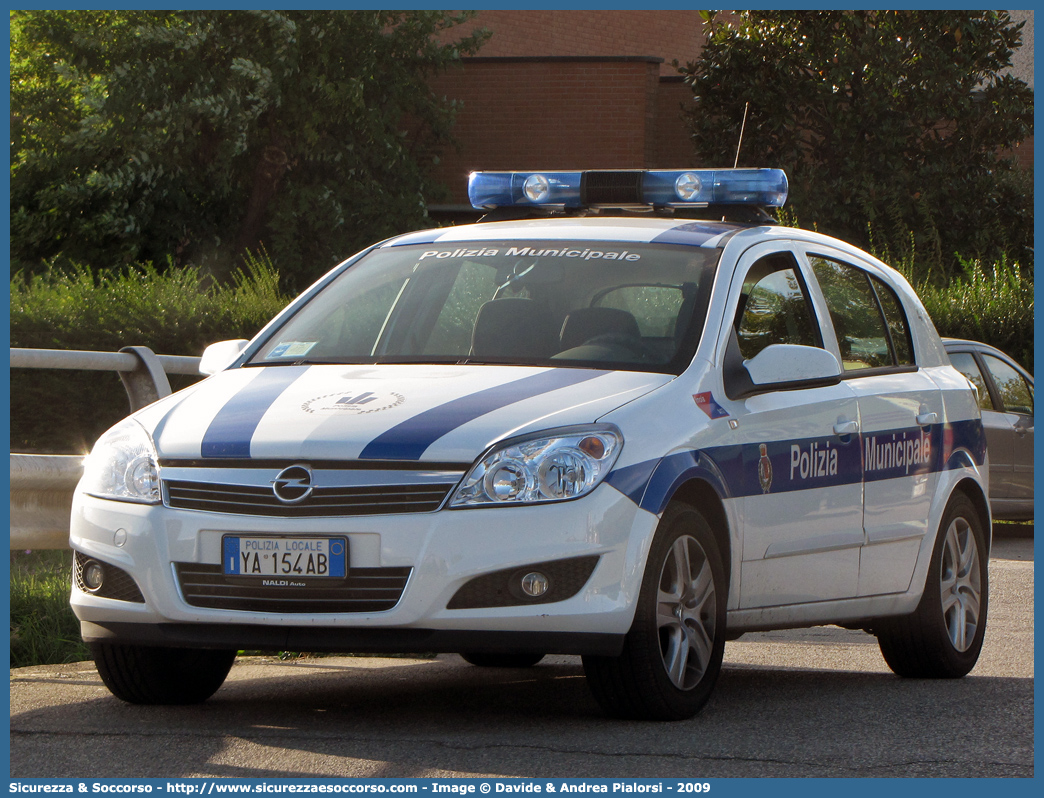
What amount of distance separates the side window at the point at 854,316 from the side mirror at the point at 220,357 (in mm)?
2380

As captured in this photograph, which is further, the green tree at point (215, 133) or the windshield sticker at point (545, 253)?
the green tree at point (215, 133)

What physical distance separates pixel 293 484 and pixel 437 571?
1.69 ft

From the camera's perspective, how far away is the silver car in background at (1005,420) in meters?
13.2

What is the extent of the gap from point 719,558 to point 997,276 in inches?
501

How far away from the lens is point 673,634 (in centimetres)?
539

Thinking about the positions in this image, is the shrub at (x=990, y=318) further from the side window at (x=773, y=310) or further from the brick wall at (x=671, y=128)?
the brick wall at (x=671, y=128)

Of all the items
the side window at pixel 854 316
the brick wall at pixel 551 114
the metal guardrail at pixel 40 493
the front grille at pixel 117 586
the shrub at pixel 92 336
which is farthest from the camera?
the brick wall at pixel 551 114

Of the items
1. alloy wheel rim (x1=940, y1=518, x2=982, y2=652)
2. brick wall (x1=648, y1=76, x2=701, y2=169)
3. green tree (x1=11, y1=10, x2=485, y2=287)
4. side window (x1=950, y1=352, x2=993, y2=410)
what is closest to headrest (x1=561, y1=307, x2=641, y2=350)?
alloy wheel rim (x1=940, y1=518, x2=982, y2=652)

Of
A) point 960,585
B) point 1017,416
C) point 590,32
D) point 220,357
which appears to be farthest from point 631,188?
point 590,32

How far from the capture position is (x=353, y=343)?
6.31 m

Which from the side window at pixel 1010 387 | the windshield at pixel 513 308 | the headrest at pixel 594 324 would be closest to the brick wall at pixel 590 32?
the side window at pixel 1010 387

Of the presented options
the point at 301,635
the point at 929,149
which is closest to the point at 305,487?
the point at 301,635

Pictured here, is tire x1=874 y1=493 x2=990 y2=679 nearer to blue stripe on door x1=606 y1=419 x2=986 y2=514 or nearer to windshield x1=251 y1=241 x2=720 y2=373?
blue stripe on door x1=606 y1=419 x2=986 y2=514

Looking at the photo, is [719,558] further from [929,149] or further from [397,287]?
[929,149]
